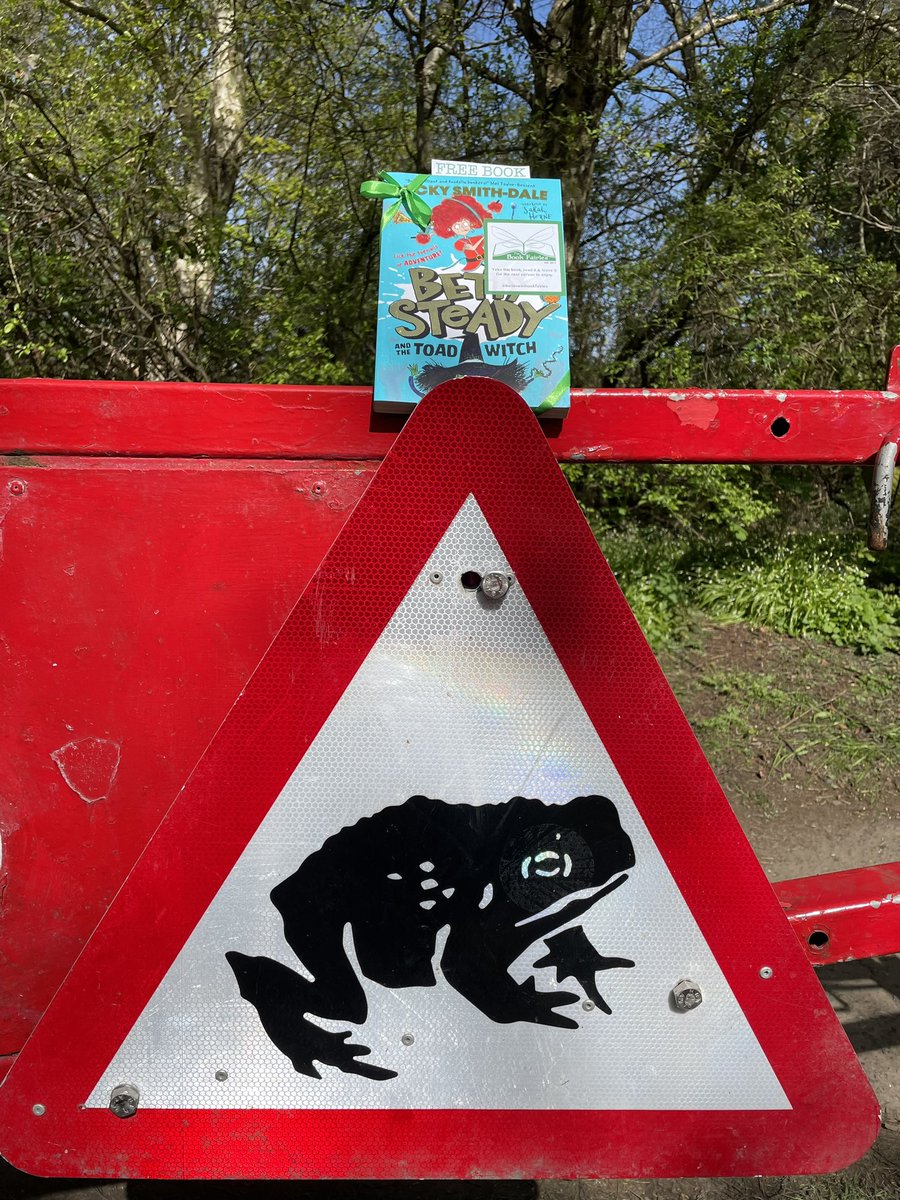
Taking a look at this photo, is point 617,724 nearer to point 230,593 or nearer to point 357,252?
point 230,593

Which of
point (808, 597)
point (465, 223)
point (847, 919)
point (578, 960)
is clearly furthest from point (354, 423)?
point (808, 597)

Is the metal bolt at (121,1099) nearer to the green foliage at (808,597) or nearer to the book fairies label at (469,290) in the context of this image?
the book fairies label at (469,290)

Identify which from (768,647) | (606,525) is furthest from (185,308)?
(768,647)

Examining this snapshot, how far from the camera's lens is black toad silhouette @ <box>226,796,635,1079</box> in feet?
4.27

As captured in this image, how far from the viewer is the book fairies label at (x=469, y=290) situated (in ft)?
4.87

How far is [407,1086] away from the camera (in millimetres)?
1315

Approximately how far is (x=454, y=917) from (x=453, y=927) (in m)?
0.01

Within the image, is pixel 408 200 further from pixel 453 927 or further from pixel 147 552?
pixel 453 927

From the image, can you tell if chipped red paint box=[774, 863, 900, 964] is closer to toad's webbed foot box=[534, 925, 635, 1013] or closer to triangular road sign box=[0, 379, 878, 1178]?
triangular road sign box=[0, 379, 878, 1178]

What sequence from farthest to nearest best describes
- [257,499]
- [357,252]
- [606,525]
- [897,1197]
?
[606,525]
[357,252]
[897,1197]
[257,499]

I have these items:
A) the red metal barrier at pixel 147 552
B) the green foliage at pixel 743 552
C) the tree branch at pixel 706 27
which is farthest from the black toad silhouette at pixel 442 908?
the tree branch at pixel 706 27

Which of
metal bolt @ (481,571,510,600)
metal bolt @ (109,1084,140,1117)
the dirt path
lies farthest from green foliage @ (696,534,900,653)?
metal bolt @ (109,1084,140,1117)

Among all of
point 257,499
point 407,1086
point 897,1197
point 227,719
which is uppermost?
point 257,499

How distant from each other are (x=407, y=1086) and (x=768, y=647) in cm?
471
